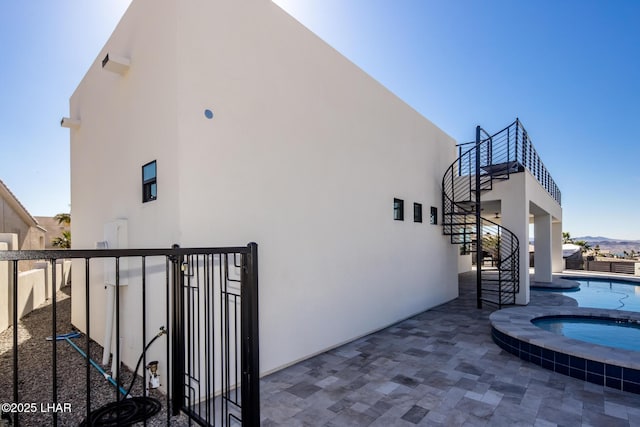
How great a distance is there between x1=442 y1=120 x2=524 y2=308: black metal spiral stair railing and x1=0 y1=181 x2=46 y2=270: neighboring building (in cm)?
1347

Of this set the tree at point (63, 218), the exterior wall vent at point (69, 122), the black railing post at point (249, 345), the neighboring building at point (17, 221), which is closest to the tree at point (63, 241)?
the tree at point (63, 218)

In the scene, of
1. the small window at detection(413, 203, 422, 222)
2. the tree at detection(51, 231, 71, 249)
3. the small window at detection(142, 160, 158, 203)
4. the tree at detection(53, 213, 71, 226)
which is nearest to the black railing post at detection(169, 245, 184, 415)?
the small window at detection(142, 160, 158, 203)

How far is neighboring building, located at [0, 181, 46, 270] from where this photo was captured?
12.3m

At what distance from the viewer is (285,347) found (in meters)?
3.82

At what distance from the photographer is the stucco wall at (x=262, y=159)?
3119mm

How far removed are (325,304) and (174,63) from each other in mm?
3361

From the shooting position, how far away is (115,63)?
3.74 metres

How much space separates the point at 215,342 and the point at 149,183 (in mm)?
1827

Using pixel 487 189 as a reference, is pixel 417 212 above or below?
below

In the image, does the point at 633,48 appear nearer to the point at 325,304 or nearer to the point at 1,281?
the point at 325,304

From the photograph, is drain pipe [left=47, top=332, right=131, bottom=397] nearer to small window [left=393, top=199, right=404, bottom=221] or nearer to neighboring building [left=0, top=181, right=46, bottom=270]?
small window [left=393, top=199, right=404, bottom=221]

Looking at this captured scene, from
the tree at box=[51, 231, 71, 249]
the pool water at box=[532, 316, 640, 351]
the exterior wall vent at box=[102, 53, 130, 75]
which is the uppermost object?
the exterior wall vent at box=[102, 53, 130, 75]

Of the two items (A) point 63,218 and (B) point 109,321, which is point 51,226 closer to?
(A) point 63,218

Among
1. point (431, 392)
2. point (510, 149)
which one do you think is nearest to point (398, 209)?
point (510, 149)
